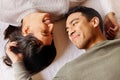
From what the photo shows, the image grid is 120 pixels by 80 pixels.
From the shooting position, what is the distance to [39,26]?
1.14m

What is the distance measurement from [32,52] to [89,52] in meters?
0.26

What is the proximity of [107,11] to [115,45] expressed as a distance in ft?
0.83

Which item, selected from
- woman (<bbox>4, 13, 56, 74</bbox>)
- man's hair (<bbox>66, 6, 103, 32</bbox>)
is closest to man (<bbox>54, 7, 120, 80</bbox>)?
man's hair (<bbox>66, 6, 103, 32</bbox>)

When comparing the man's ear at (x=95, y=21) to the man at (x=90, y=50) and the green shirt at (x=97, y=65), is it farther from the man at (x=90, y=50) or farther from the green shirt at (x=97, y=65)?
the green shirt at (x=97, y=65)

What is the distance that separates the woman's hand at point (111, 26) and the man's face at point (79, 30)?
14cm

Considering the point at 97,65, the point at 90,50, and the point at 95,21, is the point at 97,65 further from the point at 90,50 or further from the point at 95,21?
the point at 95,21

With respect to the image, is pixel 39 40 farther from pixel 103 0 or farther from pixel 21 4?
pixel 103 0

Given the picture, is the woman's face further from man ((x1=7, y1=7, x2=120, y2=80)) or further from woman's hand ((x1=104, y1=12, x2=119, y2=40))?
woman's hand ((x1=104, y1=12, x2=119, y2=40))

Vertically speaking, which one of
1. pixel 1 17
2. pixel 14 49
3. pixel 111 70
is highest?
pixel 1 17

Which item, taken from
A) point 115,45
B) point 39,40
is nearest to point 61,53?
point 39,40

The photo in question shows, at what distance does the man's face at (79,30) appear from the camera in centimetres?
112

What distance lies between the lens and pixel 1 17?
1.17 m

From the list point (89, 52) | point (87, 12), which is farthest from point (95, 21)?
point (89, 52)

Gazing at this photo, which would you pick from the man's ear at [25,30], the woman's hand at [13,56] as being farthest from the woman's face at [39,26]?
A: the woman's hand at [13,56]
